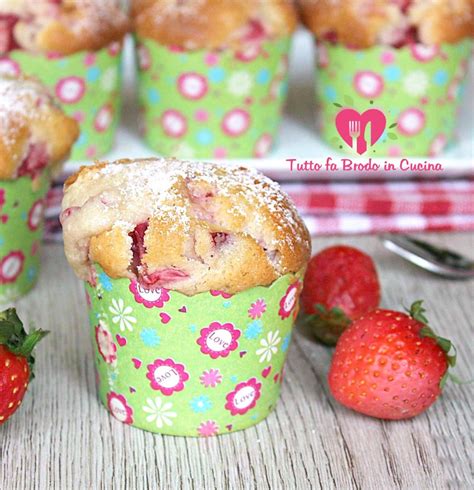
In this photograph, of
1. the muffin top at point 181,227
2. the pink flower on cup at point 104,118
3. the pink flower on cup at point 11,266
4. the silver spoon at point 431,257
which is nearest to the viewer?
the muffin top at point 181,227

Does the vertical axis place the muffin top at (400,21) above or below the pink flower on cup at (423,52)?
above

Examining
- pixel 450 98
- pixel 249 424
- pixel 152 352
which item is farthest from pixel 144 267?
pixel 450 98

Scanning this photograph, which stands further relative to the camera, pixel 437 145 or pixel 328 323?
pixel 437 145

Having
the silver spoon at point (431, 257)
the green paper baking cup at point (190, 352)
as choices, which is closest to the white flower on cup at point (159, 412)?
the green paper baking cup at point (190, 352)

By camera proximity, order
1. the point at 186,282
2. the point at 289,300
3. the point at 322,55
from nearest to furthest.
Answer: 1. the point at 186,282
2. the point at 289,300
3. the point at 322,55

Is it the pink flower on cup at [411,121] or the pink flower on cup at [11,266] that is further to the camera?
the pink flower on cup at [411,121]

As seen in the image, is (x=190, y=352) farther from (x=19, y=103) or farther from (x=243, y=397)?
(x=19, y=103)

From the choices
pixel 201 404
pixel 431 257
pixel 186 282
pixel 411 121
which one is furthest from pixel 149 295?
pixel 411 121

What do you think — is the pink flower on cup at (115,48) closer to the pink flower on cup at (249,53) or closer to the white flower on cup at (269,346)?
the pink flower on cup at (249,53)
